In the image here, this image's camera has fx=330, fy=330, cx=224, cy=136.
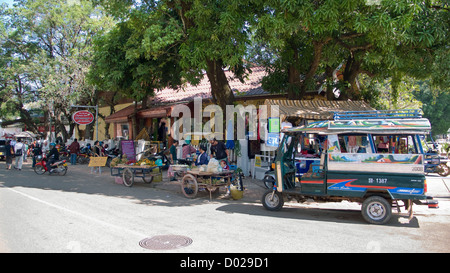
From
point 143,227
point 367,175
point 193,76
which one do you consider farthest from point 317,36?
point 143,227

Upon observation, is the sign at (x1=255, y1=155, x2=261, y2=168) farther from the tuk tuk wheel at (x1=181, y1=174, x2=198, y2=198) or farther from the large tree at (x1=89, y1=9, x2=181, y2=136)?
the large tree at (x1=89, y1=9, x2=181, y2=136)

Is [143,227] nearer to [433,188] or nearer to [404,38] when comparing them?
[404,38]

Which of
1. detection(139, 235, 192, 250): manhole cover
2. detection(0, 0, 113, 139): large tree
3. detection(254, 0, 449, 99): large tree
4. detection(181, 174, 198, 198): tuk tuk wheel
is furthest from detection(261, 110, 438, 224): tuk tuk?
detection(0, 0, 113, 139): large tree

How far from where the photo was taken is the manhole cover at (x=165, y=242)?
18.0 feet

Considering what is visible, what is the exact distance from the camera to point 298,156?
37.5 feet

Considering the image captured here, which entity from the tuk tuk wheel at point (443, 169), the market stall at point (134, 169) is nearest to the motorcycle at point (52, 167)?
the market stall at point (134, 169)

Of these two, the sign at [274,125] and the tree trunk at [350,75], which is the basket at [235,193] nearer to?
the sign at [274,125]

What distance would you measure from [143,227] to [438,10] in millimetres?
11001

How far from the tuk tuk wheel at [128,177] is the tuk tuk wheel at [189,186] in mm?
2976

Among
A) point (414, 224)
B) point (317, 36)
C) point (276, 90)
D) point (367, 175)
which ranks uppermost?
point (317, 36)

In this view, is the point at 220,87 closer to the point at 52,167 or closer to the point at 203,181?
the point at 203,181

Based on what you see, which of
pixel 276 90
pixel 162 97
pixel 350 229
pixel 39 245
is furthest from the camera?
pixel 162 97

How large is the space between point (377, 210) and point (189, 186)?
214 inches

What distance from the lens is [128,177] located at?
501 inches
